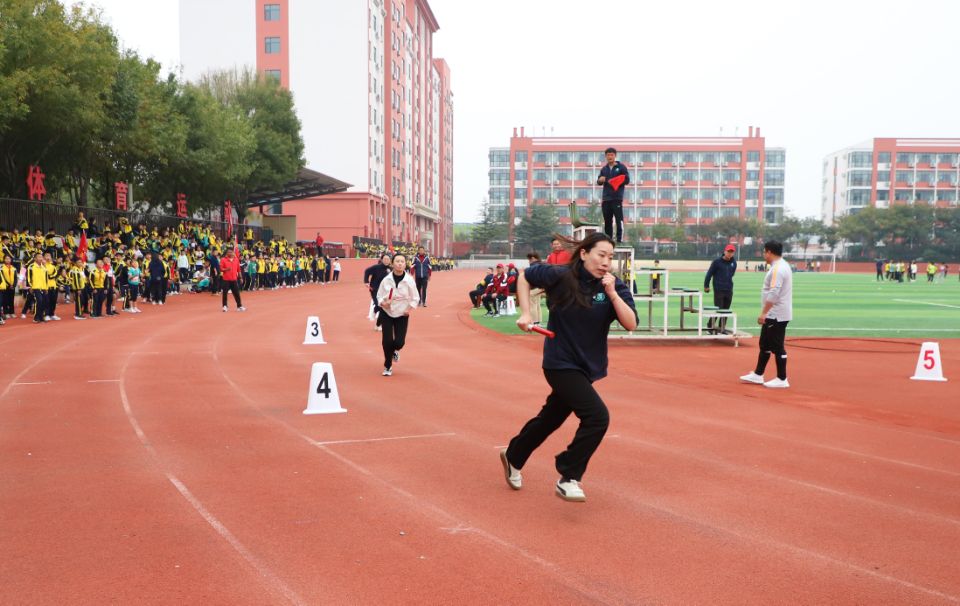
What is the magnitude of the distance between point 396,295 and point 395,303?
124 mm

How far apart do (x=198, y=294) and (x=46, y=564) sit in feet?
98.7

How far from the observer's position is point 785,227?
10881cm

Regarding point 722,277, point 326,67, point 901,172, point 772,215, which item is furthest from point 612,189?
point 901,172

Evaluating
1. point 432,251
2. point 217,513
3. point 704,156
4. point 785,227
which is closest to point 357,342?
point 217,513

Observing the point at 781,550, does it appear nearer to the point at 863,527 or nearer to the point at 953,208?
the point at 863,527

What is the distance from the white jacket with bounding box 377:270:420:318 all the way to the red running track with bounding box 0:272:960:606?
1066 millimetres

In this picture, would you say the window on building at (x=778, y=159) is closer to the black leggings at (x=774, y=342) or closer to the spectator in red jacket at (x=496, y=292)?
the spectator in red jacket at (x=496, y=292)

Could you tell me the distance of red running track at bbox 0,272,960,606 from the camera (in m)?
4.27

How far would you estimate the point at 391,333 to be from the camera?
38.4 feet

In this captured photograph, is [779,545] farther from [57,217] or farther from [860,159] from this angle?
[860,159]

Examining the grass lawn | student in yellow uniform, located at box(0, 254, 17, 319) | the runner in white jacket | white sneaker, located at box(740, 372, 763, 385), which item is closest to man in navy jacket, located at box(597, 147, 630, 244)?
white sneaker, located at box(740, 372, 763, 385)

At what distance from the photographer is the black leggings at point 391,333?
11680 millimetres

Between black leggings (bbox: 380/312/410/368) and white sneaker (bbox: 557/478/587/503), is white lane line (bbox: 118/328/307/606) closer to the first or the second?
white sneaker (bbox: 557/478/587/503)

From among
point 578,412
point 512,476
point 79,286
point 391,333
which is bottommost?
point 512,476
